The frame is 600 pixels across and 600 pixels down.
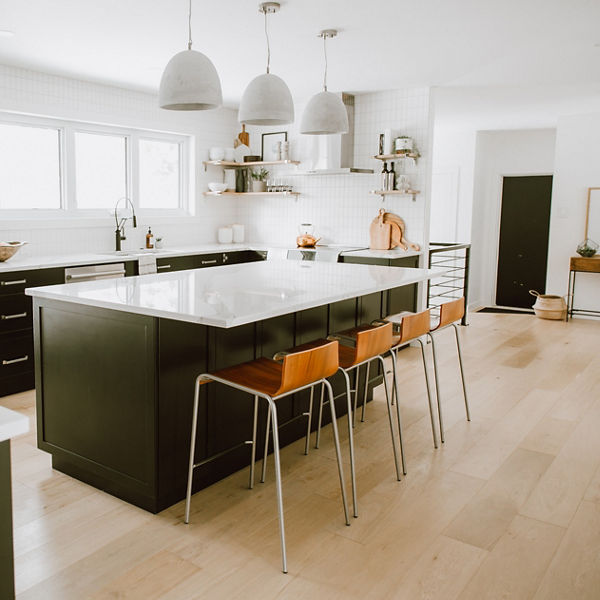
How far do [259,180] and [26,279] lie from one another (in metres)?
3.16

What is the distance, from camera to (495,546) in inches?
93.8

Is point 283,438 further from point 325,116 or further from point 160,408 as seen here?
point 325,116

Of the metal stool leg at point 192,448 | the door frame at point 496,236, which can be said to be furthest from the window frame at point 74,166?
the door frame at point 496,236

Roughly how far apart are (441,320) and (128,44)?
2.87 metres

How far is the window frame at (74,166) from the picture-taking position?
516cm

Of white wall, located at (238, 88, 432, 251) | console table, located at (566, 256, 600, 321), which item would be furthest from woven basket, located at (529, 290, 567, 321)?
white wall, located at (238, 88, 432, 251)

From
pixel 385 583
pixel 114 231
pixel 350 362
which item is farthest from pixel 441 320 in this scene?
pixel 114 231

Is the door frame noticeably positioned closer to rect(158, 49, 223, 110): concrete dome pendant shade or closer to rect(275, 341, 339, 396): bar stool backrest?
rect(158, 49, 223, 110): concrete dome pendant shade

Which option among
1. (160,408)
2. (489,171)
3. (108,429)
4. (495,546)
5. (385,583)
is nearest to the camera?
(385,583)

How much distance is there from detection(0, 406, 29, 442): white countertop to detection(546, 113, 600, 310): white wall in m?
7.42

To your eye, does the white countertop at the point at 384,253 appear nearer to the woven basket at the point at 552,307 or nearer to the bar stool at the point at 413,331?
the bar stool at the point at 413,331

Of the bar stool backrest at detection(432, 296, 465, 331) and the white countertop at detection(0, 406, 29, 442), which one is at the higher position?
the white countertop at detection(0, 406, 29, 442)

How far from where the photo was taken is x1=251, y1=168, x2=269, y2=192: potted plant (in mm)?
6711

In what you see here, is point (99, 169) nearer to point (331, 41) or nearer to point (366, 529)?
point (331, 41)
